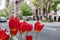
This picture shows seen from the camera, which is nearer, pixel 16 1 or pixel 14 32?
pixel 14 32

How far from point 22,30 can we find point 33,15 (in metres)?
73.3

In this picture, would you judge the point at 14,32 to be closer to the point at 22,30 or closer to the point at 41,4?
the point at 22,30

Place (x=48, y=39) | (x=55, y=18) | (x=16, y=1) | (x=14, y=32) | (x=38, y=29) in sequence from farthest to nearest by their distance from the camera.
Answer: (x=16, y=1) < (x=55, y=18) < (x=48, y=39) < (x=38, y=29) < (x=14, y=32)

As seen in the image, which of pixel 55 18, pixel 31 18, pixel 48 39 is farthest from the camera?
pixel 31 18

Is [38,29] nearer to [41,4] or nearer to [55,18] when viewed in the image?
[41,4]

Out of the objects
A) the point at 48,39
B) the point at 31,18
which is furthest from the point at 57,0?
the point at 48,39

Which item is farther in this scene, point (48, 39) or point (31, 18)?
point (31, 18)

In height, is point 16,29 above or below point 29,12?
above

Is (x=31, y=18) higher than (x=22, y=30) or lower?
lower

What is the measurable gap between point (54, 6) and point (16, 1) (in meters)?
54.4

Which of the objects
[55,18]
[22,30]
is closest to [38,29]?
[22,30]

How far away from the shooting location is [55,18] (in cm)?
5997

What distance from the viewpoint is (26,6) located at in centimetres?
7719

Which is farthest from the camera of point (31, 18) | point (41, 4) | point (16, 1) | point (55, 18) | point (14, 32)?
point (16, 1)
